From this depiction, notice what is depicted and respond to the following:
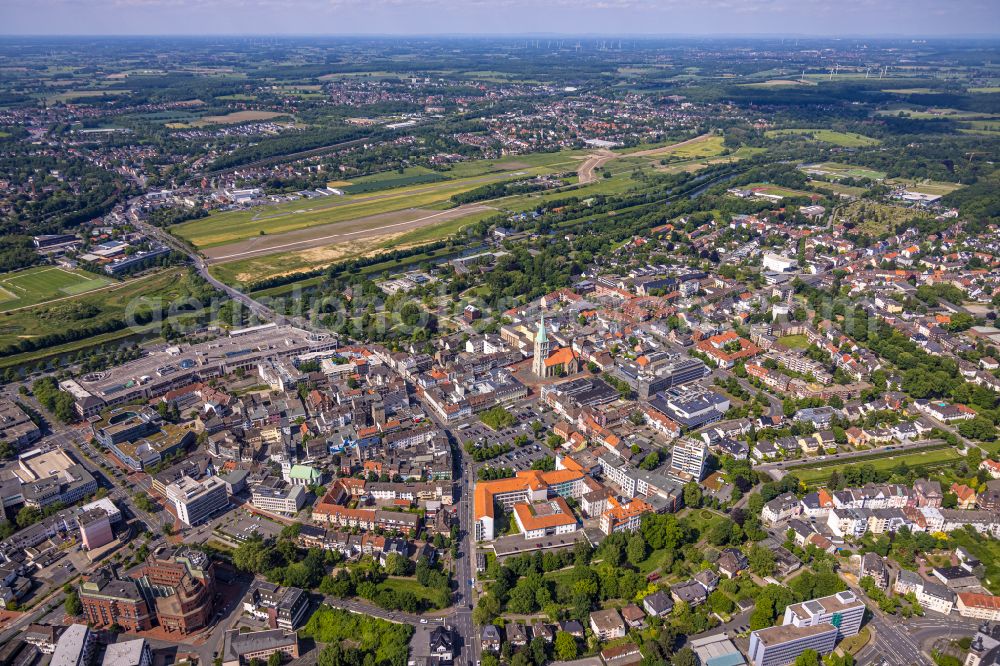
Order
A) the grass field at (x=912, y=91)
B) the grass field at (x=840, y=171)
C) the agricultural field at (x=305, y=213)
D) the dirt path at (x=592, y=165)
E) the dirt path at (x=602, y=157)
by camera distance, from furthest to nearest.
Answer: the grass field at (x=912, y=91) < the dirt path at (x=602, y=157) < the dirt path at (x=592, y=165) < the grass field at (x=840, y=171) < the agricultural field at (x=305, y=213)

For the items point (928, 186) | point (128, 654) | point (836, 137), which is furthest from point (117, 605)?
point (836, 137)

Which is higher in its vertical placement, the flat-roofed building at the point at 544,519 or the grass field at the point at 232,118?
the grass field at the point at 232,118

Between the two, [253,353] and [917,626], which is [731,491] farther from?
[253,353]

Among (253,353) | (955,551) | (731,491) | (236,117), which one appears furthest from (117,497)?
(236,117)

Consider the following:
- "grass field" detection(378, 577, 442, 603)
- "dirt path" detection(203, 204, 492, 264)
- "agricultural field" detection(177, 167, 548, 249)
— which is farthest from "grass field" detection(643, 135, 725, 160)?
"grass field" detection(378, 577, 442, 603)

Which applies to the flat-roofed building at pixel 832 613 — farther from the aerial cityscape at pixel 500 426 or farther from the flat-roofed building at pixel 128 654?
the flat-roofed building at pixel 128 654

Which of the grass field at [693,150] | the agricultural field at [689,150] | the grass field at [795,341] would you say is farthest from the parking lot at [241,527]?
the grass field at [693,150]

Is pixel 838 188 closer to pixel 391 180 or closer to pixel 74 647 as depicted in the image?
pixel 391 180

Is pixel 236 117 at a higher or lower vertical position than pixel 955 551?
higher
